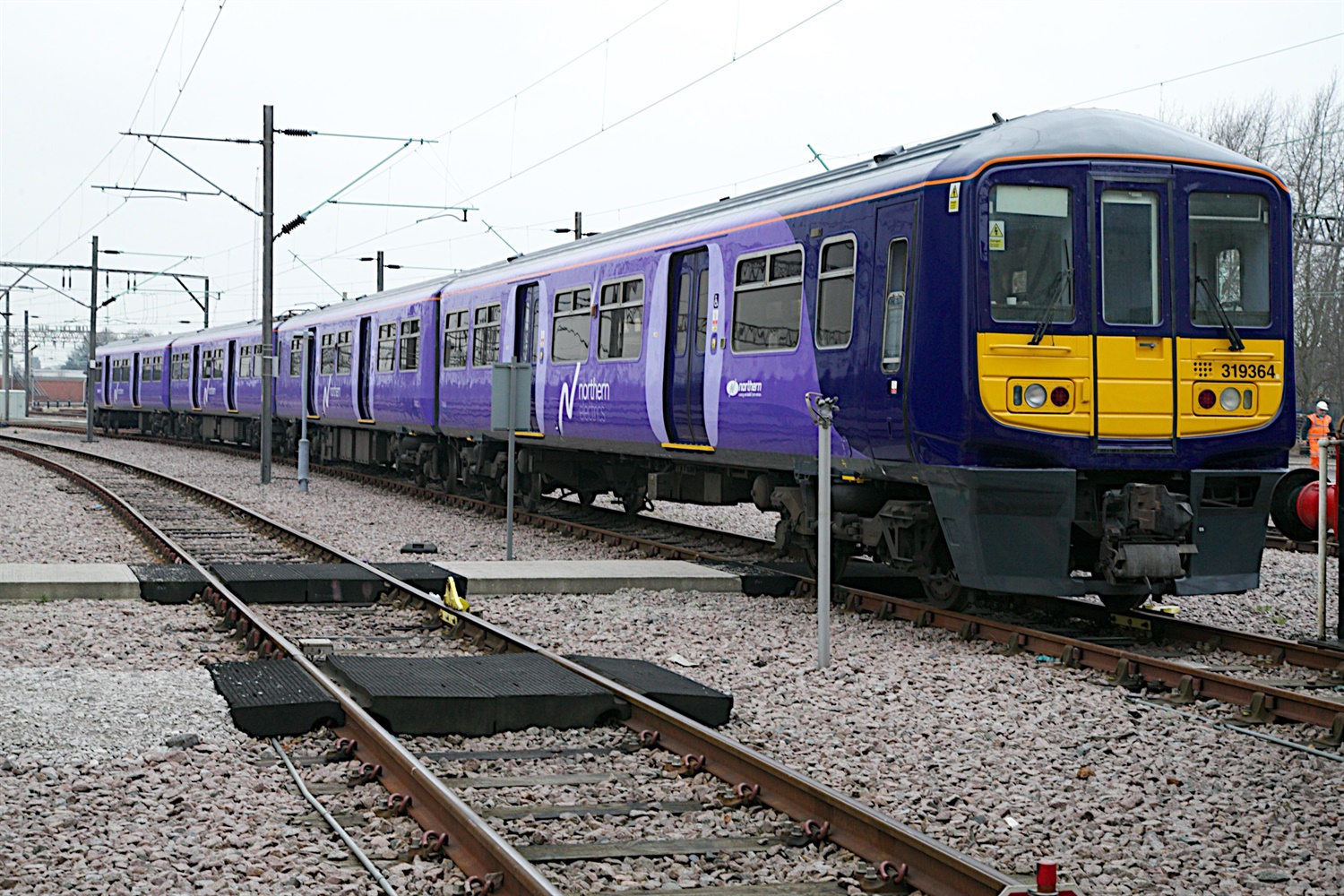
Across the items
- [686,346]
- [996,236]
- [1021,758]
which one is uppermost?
[996,236]

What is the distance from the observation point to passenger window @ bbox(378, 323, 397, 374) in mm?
23406

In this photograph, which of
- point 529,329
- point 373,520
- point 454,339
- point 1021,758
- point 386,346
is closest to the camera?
point 1021,758

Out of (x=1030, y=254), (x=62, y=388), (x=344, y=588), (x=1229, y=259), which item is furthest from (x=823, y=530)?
(x=62, y=388)

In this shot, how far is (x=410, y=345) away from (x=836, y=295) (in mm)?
13056

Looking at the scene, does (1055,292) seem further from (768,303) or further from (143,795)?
(143,795)

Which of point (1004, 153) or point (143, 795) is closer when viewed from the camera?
point (143, 795)

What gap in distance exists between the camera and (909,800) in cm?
559

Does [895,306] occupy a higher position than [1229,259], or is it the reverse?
[1229,259]

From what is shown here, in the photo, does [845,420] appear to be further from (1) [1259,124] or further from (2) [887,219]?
(1) [1259,124]

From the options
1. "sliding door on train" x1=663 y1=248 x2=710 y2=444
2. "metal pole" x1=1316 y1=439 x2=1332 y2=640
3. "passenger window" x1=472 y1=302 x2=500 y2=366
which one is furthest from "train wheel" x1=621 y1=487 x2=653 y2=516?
"metal pole" x1=1316 y1=439 x2=1332 y2=640

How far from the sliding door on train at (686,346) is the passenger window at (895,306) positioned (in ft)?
9.77

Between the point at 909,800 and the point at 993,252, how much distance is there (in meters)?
4.55

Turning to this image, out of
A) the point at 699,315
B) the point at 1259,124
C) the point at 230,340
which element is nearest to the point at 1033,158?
the point at 699,315

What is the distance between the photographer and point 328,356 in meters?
28.0
